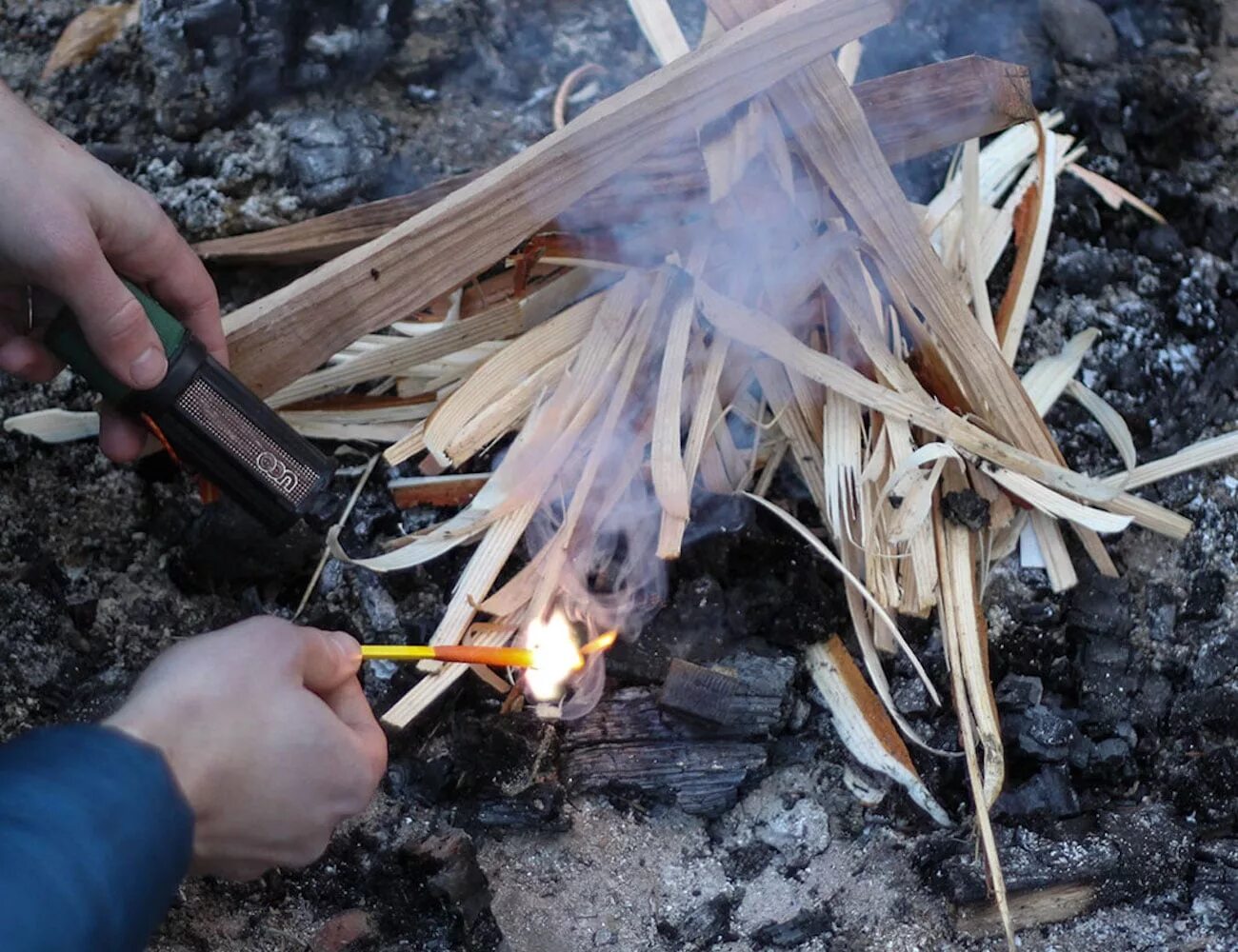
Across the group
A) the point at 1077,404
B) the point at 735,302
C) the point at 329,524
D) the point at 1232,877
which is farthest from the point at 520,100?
the point at 1232,877

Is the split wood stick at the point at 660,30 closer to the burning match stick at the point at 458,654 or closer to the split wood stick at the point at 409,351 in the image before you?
the split wood stick at the point at 409,351

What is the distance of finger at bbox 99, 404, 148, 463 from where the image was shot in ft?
7.15

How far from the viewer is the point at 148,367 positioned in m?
1.93

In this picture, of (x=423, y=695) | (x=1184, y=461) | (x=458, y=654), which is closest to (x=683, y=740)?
(x=423, y=695)

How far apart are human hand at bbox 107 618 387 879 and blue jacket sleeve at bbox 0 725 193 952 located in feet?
0.24

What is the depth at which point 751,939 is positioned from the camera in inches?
81.1

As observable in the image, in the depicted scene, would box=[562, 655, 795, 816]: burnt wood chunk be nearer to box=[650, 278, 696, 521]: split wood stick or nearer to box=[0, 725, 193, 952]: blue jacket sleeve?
box=[650, 278, 696, 521]: split wood stick

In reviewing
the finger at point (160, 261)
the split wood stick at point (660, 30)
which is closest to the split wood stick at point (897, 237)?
the split wood stick at point (660, 30)

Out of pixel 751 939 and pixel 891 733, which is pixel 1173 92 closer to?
pixel 891 733

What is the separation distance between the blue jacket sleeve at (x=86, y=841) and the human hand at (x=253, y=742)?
0.24 ft

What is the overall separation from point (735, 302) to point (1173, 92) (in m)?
1.79

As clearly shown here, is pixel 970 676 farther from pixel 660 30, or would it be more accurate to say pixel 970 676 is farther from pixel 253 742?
pixel 660 30

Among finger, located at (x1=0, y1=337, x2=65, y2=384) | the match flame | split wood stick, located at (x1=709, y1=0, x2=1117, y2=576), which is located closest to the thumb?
the match flame

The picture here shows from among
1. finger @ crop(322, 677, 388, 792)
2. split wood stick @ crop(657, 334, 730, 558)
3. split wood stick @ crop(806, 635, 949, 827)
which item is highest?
finger @ crop(322, 677, 388, 792)
